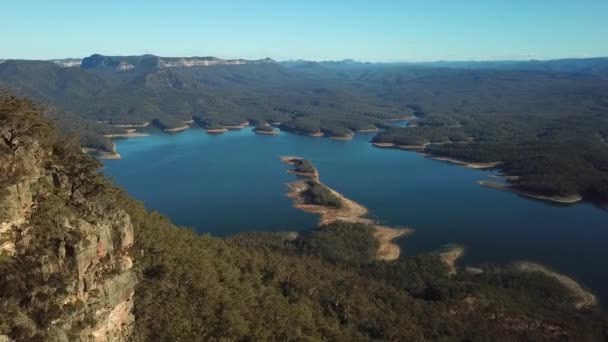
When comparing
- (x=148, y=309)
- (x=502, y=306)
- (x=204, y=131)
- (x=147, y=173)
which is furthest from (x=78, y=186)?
(x=204, y=131)

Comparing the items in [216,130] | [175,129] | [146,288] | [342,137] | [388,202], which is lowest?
[388,202]

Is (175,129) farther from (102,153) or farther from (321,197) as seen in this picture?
(321,197)

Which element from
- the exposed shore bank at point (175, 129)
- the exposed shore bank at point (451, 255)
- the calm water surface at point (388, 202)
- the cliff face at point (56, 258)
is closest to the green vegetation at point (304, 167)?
the calm water surface at point (388, 202)

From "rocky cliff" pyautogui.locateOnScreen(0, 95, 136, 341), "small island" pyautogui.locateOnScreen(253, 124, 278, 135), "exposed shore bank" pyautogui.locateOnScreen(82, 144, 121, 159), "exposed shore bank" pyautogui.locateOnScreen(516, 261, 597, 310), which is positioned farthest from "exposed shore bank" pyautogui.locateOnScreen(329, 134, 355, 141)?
"rocky cliff" pyautogui.locateOnScreen(0, 95, 136, 341)

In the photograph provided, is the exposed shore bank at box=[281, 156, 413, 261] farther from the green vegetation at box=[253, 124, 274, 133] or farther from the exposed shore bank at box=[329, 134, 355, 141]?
the green vegetation at box=[253, 124, 274, 133]

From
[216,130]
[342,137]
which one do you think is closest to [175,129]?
[216,130]

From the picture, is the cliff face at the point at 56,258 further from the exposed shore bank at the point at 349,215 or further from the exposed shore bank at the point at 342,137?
the exposed shore bank at the point at 342,137
